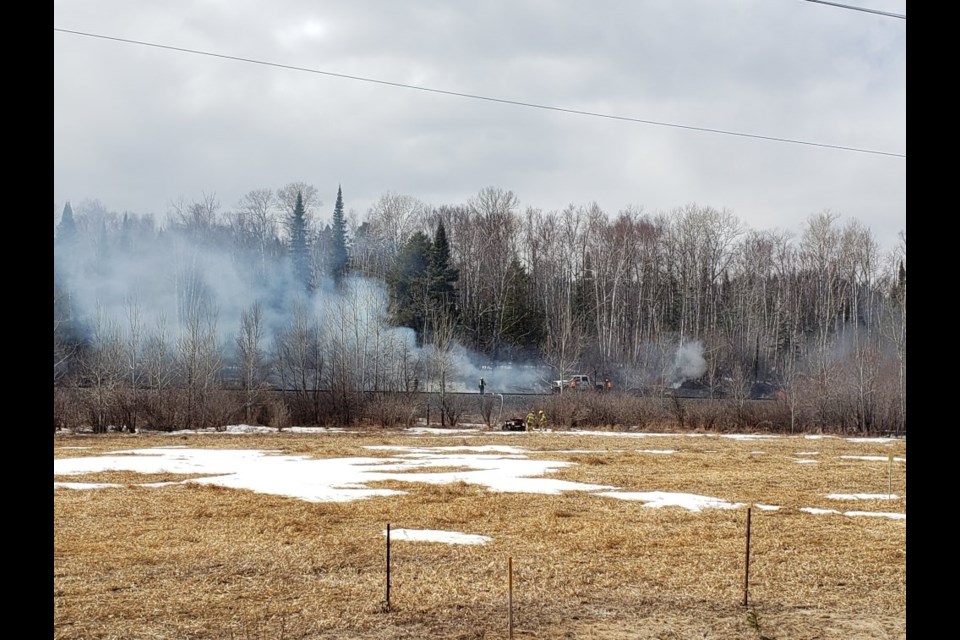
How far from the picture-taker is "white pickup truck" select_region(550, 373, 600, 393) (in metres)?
47.9

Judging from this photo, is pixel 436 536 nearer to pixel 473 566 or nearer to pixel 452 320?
pixel 473 566

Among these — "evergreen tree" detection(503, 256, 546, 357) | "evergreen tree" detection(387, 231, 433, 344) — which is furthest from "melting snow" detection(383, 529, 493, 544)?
"evergreen tree" detection(503, 256, 546, 357)

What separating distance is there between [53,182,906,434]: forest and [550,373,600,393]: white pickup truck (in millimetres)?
1011

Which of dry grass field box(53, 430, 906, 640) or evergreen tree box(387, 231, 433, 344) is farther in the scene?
evergreen tree box(387, 231, 433, 344)

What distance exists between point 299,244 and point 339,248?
3431mm

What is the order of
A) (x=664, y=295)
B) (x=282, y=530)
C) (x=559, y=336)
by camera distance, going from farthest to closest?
1. (x=664, y=295)
2. (x=559, y=336)
3. (x=282, y=530)

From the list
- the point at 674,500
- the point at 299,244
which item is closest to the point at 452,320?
the point at 299,244

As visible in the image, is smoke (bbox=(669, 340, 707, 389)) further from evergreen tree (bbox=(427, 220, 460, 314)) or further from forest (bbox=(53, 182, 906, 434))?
evergreen tree (bbox=(427, 220, 460, 314))

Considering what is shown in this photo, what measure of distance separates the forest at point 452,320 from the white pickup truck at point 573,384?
1011 mm

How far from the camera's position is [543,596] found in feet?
32.6
